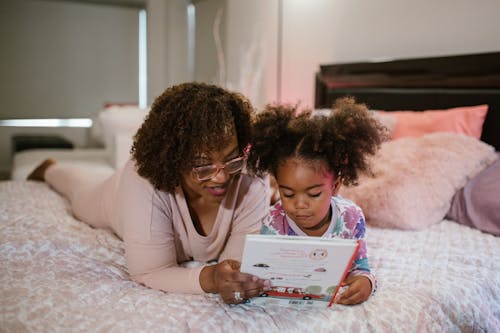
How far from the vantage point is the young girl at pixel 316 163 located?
1266 mm

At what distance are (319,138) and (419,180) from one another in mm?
825

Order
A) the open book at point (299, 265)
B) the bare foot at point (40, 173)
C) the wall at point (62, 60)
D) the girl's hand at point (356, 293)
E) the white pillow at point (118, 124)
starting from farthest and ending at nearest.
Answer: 1. the wall at point (62, 60)
2. the white pillow at point (118, 124)
3. the bare foot at point (40, 173)
4. the girl's hand at point (356, 293)
5. the open book at point (299, 265)

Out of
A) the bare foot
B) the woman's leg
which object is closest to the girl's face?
the woman's leg

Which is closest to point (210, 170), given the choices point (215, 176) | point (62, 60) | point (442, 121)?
point (215, 176)

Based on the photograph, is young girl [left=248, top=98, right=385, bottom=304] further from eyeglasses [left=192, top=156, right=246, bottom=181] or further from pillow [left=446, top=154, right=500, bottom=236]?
pillow [left=446, top=154, right=500, bottom=236]

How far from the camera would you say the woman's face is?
124 centimetres

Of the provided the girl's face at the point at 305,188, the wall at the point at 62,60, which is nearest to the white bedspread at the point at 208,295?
the girl's face at the point at 305,188

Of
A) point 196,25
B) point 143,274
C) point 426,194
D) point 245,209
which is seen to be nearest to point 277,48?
point 196,25

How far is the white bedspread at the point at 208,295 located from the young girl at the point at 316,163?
0.42 ft

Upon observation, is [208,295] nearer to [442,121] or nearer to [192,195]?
[192,195]

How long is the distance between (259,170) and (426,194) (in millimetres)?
827

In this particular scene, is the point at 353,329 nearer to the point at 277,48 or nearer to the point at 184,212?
the point at 184,212

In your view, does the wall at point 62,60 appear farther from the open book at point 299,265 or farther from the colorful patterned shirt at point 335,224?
the open book at point 299,265

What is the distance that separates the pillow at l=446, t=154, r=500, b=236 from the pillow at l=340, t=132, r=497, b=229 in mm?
33
